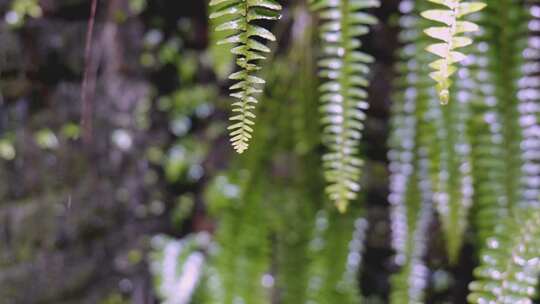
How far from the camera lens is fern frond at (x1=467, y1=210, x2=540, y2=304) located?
775 mm

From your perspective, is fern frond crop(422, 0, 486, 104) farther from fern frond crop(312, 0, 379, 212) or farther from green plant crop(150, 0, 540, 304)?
fern frond crop(312, 0, 379, 212)

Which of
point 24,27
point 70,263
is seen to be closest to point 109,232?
point 70,263

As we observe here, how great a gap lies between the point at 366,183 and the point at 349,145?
2.65 ft

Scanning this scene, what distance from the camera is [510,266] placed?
2.62ft

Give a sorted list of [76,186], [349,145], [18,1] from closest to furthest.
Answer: [349,145]
[18,1]
[76,186]

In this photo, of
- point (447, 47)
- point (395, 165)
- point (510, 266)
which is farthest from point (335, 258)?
point (447, 47)

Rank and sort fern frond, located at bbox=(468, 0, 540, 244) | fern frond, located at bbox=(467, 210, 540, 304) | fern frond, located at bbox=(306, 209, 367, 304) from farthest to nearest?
fern frond, located at bbox=(306, 209, 367, 304), fern frond, located at bbox=(468, 0, 540, 244), fern frond, located at bbox=(467, 210, 540, 304)

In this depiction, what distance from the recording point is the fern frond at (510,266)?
0.78 m

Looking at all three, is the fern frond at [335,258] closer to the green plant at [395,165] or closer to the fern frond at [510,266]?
the green plant at [395,165]

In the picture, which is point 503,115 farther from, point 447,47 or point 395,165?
point 447,47

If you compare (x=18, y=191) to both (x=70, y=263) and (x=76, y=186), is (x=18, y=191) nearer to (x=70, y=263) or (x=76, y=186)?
(x=76, y=186)

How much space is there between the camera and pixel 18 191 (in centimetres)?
124

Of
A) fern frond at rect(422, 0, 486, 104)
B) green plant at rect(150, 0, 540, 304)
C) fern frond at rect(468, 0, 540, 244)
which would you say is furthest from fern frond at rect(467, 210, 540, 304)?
fern frond at rect(422, 0, 486, 104)

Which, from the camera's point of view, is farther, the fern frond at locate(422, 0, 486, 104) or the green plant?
the green plant
